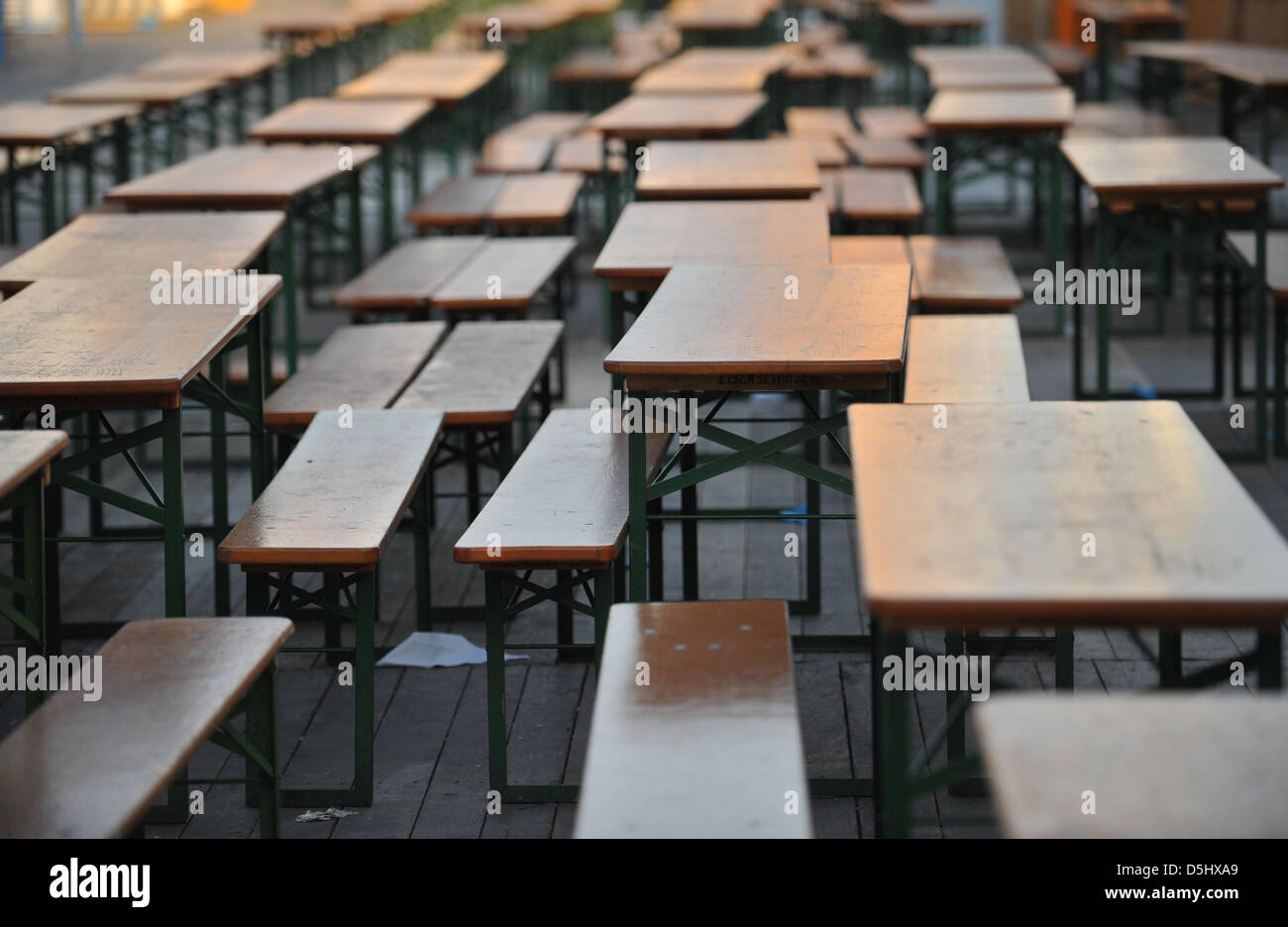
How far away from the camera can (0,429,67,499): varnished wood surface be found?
2.92 metres

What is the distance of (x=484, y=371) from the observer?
5273 mm

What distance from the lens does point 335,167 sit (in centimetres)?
647

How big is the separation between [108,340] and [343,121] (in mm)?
4005

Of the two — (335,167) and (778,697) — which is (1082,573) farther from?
(335,167)

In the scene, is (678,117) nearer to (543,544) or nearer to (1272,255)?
(1272,255)

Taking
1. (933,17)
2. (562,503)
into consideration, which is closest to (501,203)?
(562,503)

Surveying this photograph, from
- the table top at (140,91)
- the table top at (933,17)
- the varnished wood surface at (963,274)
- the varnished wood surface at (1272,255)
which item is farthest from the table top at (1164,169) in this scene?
the table top at (933,17)

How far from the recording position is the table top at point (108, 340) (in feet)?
11.8

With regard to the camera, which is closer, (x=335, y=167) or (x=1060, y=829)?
(x=1060, y=829)

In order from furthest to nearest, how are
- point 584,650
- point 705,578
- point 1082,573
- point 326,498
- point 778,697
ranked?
point 705,578, point 584,650, point 326,498, point 778,697, point 1082,573

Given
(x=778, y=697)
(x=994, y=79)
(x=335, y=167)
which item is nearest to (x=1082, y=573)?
(x=778, y=697)

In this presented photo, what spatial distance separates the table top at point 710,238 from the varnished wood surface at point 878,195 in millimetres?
1523
